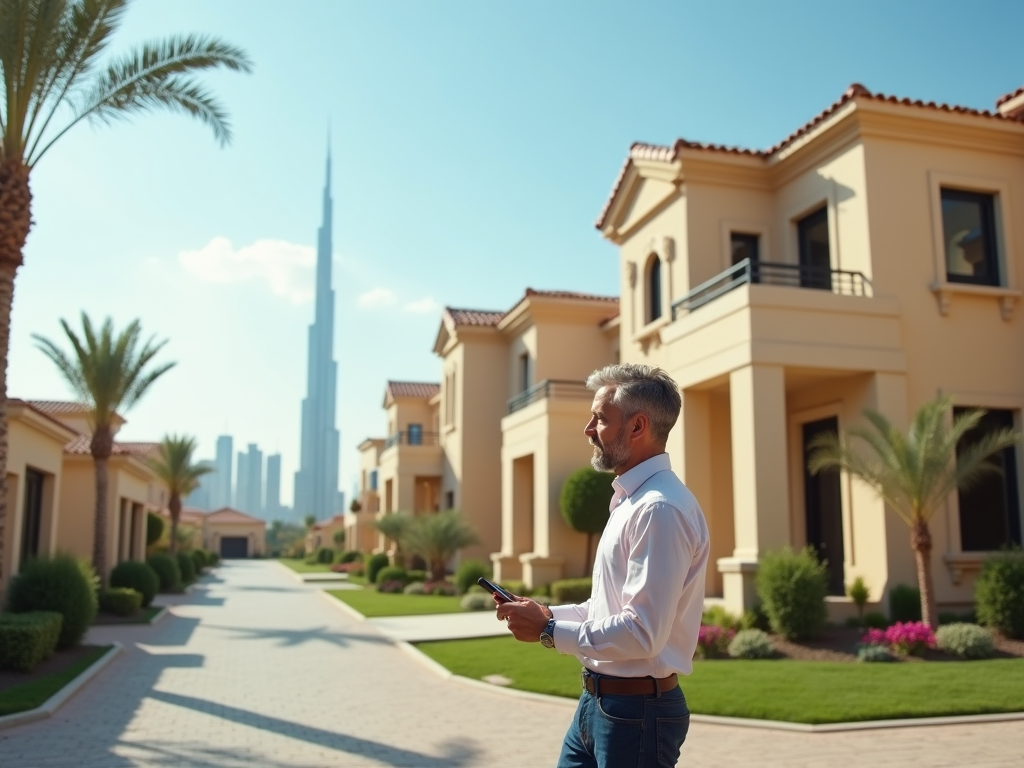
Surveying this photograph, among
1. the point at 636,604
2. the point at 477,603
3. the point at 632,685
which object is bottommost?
the point at 477,603

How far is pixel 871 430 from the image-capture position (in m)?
14.4

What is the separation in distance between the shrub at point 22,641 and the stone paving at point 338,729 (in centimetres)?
77

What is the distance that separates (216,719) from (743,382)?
8699mm

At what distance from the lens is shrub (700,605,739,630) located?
13.5 m

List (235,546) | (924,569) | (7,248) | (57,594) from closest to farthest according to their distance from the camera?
(7,248), (924,569), (57,594), (235,546)

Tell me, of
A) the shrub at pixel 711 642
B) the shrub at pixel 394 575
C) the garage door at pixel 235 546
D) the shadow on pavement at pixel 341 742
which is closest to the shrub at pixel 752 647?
the shrub at pixel 711 642

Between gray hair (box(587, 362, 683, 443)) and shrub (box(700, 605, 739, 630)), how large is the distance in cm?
1057

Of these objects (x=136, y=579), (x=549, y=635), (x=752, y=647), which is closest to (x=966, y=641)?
(x=752, y=647)

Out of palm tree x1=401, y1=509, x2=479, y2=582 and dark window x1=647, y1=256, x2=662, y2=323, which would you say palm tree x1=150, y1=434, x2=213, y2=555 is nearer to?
palm tree x1=401, y1=509, x2=479, y2=582

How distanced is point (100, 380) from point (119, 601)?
194 inches

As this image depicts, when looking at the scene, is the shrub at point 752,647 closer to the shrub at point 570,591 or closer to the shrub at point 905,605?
the shrub at point 905,605

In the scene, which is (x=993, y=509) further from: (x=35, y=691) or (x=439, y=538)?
(x=439, y=538)

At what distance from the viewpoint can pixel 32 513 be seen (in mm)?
19312

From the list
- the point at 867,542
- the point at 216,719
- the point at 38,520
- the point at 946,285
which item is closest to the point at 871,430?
the point at 867,542
